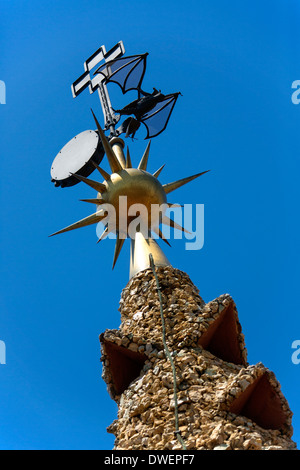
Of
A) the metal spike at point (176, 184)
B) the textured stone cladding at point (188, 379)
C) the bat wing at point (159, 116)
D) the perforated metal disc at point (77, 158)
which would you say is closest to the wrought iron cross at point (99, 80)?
the perforated metal disc at point (77, 158)

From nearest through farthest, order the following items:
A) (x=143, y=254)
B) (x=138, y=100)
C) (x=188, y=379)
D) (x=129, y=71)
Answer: (x=188, y=379)
(x=143, y=254)
(x=129, y=71)
(x=138, y=100)

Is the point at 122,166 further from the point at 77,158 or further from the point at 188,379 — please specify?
the point at 188,379

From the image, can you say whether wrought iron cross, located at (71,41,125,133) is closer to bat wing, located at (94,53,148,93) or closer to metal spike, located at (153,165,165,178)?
bat wing, located at (94,53,148,93)

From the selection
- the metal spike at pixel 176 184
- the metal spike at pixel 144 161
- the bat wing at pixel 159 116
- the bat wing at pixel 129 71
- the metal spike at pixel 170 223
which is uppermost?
the bat wing at pixel 129 71

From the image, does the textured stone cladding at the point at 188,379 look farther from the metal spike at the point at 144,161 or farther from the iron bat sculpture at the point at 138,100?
the iron bat sculpture at the point at 138,100

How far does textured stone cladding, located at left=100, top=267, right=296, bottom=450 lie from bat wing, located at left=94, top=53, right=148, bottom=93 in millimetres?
6478

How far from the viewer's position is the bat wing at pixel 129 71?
43.4 ft

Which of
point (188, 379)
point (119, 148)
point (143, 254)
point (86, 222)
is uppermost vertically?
point (119, 148)

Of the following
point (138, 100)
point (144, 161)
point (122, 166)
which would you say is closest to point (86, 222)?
point (122, 166)

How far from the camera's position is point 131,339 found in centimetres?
731

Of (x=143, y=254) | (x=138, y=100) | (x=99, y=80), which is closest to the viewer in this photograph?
(x=143, y=254)

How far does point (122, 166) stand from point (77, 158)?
8.86 feet

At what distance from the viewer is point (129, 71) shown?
13.3 m
